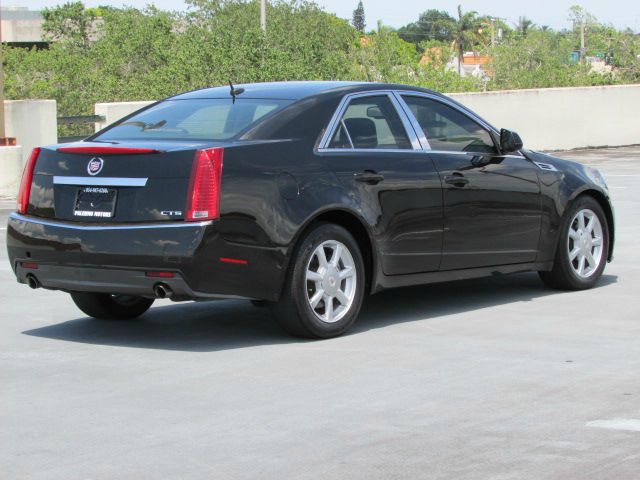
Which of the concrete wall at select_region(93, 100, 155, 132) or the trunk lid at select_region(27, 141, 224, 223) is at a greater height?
the concrete wall at select_region(93, 100, 155, 132)

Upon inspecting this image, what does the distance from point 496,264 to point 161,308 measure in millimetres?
2398

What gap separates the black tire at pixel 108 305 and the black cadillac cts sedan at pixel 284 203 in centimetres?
1

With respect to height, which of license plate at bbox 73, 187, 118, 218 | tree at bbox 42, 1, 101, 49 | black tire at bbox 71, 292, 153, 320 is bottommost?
black tire at bbox 71, 292, 153, 320

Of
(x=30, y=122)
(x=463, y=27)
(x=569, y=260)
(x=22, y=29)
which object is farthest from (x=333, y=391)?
(x=463, y=27)

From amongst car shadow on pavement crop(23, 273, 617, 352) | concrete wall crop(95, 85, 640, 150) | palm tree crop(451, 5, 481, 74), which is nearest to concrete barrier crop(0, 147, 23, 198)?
car shadow on pavement crop(23, 273, 617, 352)

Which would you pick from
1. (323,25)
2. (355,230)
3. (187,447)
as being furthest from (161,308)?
(323,25)

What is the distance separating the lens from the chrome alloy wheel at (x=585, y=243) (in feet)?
33.7

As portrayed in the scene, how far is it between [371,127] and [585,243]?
2.39m

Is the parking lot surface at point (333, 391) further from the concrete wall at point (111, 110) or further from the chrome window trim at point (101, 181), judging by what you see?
the concrete wall at point (111, 110)

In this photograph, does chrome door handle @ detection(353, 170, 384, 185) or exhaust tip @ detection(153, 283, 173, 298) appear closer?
exhaust tip @ detection(153, 283, 173, 298)

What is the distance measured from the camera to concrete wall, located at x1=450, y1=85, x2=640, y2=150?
97.3 ft

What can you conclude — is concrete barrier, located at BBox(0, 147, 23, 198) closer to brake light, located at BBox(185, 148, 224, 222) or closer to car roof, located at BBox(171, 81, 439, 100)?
car roof, located at BBox(171, 81, 439, 100)

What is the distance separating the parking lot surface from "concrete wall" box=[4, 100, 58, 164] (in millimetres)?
12142

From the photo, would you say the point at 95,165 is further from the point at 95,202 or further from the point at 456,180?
the point at 456,180
